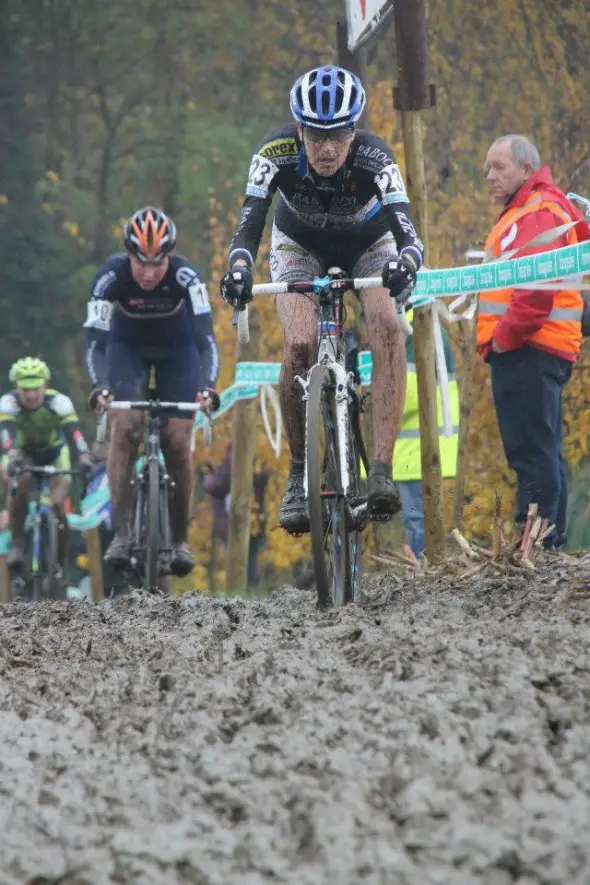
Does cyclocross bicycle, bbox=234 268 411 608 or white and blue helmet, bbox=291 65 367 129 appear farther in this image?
white and blue helmet, bbox=291 65 367 129

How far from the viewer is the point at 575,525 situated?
14211mm

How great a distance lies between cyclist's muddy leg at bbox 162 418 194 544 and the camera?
33.9 feet

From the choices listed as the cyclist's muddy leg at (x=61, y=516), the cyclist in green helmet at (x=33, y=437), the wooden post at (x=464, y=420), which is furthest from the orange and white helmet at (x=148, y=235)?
the cyclist's muddy leg at (x=61, y=516)

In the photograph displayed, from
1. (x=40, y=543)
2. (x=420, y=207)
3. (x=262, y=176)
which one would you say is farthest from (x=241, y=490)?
(x=262, y=176)

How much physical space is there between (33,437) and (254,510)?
28.8ft

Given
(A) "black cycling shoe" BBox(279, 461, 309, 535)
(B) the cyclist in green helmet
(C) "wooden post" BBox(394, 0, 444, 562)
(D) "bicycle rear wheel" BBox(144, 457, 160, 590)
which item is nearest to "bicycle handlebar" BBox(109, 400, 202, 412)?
(D) "bicycle rear wheel" BBox(144, 457, 160, 590)

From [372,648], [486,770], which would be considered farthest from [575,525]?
[486,770]

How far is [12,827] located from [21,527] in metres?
11.1

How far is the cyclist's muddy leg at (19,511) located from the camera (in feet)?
46.0

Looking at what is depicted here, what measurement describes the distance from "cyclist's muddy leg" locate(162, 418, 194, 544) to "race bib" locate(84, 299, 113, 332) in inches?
28.7

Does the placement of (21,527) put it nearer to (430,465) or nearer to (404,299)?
(430,465)

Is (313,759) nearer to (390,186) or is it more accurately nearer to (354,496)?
(354,496)

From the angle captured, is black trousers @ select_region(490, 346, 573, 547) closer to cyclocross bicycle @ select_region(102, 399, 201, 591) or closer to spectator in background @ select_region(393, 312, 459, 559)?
spectator in background @ select_region(393, 312, 459, 559)

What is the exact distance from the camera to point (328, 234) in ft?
23.9
